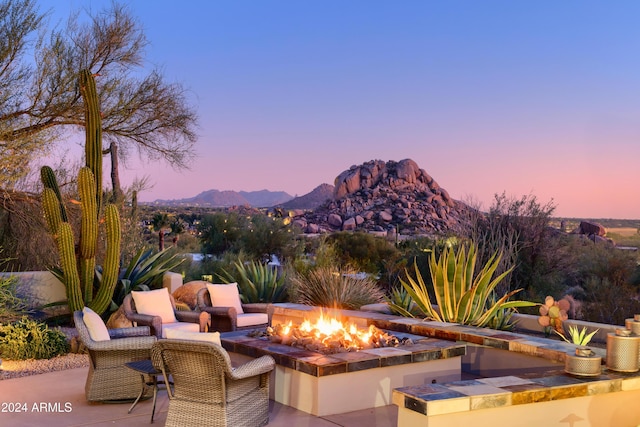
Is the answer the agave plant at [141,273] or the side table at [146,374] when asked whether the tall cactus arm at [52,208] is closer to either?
the agave plant at [141,273]

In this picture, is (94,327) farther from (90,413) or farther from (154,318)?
(154,318)

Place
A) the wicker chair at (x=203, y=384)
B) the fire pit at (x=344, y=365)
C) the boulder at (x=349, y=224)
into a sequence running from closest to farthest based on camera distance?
the wicker chair at (x=203, y=384) < the fire pit at (x=344, y=365) < the boulder at (x=349, y=224)

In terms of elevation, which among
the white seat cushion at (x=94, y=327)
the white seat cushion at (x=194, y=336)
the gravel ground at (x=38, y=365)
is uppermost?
the white seat cushion at (x=194, y=336)

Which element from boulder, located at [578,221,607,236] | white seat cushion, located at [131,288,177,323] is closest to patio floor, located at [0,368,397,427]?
white seat cushion, located at [131,288,177,323]

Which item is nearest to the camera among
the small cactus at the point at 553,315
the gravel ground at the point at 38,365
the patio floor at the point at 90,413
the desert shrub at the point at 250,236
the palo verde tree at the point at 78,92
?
the patio floor at the point at 90,413

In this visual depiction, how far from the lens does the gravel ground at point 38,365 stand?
27.2 feet

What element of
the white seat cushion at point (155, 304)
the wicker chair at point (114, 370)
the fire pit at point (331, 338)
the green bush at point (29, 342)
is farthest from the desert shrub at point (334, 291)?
the wicker chair at point (114, 370)

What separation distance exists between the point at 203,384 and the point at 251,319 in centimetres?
445

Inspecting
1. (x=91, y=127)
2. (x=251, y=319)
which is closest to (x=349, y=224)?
(x=91, y=127)

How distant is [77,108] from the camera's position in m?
14.9

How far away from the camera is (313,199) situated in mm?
71312

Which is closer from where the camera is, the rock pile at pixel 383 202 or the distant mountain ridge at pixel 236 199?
the rock pile at pixel 383 202

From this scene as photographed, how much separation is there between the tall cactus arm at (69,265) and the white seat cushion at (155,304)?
7.85 ft

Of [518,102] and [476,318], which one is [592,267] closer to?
[518,102]
